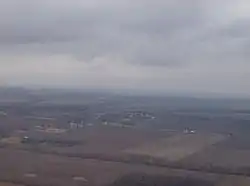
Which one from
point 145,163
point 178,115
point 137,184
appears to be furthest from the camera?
point 178,115

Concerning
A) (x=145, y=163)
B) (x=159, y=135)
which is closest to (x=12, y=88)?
(x=159, y=135)

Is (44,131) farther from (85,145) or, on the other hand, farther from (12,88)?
(12,88)

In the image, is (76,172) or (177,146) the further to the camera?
(177,146)

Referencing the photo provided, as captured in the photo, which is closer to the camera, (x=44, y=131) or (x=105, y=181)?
(x=105, y=181)

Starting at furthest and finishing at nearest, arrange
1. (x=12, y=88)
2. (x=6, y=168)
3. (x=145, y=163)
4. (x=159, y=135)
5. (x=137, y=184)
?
(x=12, y=88) → (x=159, y=135) → (x=145, y=163) → (x=6, y=168) → (x=137, y=184)

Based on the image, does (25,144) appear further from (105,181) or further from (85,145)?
(105,181)

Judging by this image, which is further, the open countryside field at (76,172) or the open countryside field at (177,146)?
the open countryside field at (177,146)

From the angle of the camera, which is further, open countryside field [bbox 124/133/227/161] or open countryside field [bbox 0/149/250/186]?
open countryside field [bbox 124/133/227/161]

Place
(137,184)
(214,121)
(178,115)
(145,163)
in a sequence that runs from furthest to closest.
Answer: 1. (178,115)
2. (214,121)
3. (145,163)
4. (137,184)

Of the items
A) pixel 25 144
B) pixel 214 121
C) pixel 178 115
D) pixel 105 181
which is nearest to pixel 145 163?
pixel 105 181
